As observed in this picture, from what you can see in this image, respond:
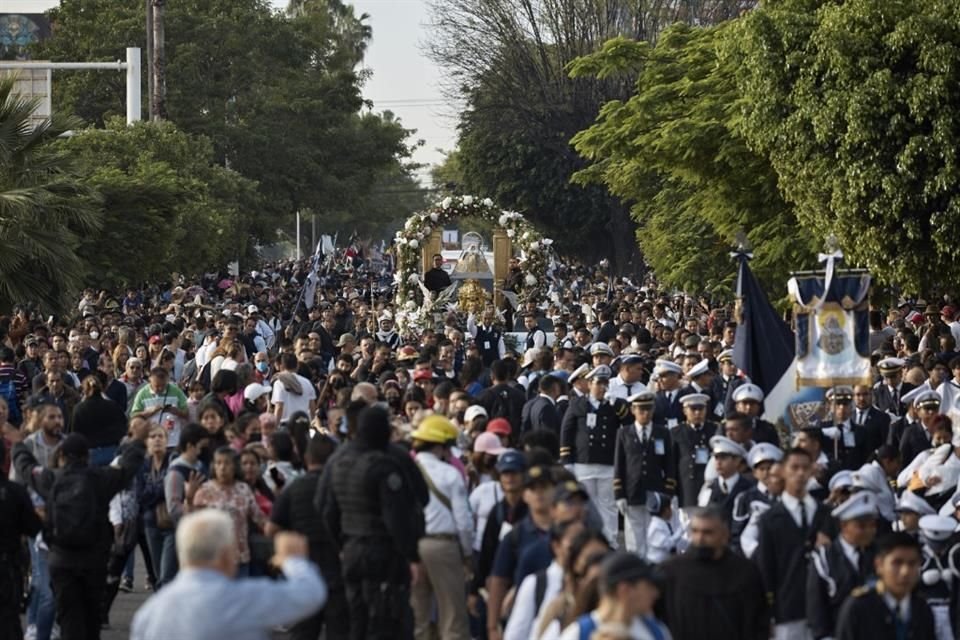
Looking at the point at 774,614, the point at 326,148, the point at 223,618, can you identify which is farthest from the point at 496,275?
the point at 223,618

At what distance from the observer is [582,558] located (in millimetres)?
8562

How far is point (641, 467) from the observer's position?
1501 centimetres

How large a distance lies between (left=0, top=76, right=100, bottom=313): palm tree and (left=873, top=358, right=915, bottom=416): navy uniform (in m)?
12.1

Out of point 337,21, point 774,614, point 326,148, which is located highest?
point 337,21

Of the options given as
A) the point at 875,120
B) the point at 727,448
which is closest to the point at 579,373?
the point at 727,448

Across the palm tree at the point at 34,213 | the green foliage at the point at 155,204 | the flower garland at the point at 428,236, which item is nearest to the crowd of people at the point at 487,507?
the palm tree at the point at 34,213

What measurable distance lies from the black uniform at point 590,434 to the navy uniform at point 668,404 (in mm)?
362

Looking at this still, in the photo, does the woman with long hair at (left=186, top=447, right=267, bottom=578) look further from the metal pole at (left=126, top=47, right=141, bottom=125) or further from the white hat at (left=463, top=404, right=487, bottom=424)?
the metal pole at (left=126, top=47, right=141, bottom=125)

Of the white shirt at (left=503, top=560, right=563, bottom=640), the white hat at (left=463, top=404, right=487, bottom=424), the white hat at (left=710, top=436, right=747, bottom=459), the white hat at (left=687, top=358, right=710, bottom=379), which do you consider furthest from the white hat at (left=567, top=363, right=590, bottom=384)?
the white shirt at (left=503, top=560, right=563, bottom=640)

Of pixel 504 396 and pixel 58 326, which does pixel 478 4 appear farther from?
pixel 504 396

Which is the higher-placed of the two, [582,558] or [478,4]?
[478,4]

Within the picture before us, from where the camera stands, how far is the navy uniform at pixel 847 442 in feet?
50.2

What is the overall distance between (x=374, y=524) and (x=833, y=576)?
2425 millimetres

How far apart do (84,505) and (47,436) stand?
81.0 inches
